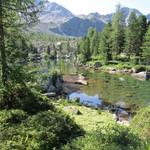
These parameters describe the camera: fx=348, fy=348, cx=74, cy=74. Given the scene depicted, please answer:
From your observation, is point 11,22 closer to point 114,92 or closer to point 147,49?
point 114,92

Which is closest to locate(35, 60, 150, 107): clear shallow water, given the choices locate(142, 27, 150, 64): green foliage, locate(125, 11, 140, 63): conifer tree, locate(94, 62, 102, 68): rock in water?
locate(142, 27, 150, 64): green foliage

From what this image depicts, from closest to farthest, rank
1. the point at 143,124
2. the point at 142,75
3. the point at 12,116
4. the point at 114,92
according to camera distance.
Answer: the point at 12,116 < the point at 143,124 < the point at 114,92 < the point at 142,75

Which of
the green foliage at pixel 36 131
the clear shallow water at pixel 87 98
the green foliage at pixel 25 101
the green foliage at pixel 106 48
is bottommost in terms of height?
the clear shallow water at pixel 87 98

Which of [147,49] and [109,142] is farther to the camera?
[147,49]

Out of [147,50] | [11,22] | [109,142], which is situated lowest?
[147,50]

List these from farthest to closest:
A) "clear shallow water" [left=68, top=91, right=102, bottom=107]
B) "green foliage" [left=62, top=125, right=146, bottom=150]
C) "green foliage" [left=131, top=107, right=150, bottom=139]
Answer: "clear shallow water" [left=68, top=91, right=102, bottom=107] → "green foliage" [left=131, top=107, right=150, bottom=139] → "green foliage" [left=62, top=125, right=146, bottom=150]

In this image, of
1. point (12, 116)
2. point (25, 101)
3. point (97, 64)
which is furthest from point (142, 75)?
point (12, 116)

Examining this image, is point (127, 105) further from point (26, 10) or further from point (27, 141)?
point (27, 141)

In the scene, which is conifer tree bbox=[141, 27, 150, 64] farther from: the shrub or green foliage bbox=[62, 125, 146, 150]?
green foliage bbox=[62, 125, 146, 150]

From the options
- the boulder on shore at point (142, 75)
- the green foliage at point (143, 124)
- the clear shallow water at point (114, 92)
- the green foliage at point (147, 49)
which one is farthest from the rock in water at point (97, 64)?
the green foliage at point (143, 124)

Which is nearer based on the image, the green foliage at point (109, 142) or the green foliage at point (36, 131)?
the green foliage at point (109, 142)

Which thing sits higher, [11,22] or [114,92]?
[11,22]

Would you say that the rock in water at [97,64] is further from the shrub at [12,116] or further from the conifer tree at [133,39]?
the shrub at [12,116]

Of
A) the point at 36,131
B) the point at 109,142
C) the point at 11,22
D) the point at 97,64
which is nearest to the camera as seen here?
the point at 109,142
